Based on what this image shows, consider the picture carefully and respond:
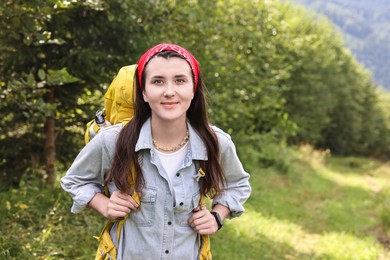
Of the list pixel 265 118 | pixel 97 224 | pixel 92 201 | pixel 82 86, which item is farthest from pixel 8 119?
pixel 265 118

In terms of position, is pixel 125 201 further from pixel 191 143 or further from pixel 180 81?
pixel 180 81

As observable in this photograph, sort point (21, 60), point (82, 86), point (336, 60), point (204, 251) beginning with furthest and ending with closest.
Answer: point (336, 60) < point (82, 86) < point (21, 60) < point (204, 251)

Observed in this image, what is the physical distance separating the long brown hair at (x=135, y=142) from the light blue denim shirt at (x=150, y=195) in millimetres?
32

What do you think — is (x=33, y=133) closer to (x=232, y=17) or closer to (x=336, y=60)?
(x=232, y=17)

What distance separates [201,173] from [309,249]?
201 inches

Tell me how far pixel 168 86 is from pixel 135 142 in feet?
0.96

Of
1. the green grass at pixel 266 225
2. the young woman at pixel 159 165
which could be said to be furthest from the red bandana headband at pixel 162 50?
the green grass at pixel 266 225

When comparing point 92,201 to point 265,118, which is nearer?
point 92,201

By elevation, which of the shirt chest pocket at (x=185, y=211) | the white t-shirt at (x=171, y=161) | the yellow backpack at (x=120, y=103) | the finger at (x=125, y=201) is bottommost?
the shirt chest pocket at (x=185, y=211)

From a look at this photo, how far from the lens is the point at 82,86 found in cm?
554

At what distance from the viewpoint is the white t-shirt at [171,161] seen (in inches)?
85.0

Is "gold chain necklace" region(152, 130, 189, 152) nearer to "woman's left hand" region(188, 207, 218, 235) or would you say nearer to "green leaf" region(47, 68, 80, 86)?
"woman's left hand" region(188, 207, 218, 235)

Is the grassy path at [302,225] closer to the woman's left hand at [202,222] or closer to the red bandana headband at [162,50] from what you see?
the woman's left hand at [202,222]

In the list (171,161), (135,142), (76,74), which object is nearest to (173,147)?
(171,161)
